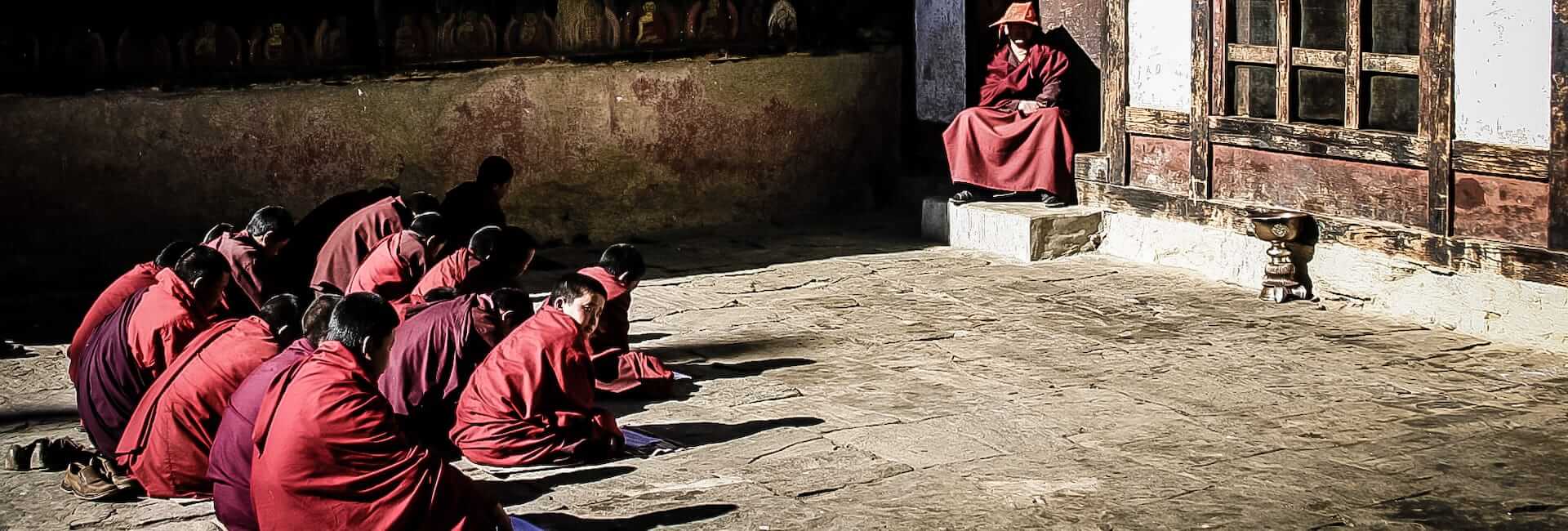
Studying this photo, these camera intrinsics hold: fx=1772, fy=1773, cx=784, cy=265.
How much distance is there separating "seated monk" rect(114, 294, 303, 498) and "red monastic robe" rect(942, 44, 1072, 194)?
5.99 m

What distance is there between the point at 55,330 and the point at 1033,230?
18.3 feet

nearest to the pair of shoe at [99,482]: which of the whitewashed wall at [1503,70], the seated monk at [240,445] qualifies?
the seated monk at [240,445]

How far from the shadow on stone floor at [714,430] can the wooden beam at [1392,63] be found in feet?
11.9

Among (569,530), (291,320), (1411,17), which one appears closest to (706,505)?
(569,530)

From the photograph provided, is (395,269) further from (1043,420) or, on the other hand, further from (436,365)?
(1043,420)

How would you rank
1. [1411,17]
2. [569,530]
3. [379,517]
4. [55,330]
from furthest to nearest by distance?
[55,330]
[1411,17]
[569,530]
[379,517]

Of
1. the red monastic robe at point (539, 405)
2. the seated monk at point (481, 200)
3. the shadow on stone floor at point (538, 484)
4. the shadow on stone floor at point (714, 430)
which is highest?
the seated monk at point (481, 200)

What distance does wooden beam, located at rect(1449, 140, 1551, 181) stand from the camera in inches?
315

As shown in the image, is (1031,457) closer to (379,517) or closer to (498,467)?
(498,467)

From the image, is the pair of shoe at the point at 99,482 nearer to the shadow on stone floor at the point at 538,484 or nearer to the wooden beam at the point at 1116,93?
the shadow on stone floor at the point at 538,484

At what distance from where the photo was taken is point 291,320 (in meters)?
6.53

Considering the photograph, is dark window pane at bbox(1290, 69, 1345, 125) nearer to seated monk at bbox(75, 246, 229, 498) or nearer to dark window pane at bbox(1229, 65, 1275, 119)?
dark window pane at bbox(1229, 65, 1275, 119)

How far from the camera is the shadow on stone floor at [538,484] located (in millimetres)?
6168

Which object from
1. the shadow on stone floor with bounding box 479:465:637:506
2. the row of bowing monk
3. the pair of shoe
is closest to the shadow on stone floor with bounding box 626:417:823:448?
the row of bowing monk
